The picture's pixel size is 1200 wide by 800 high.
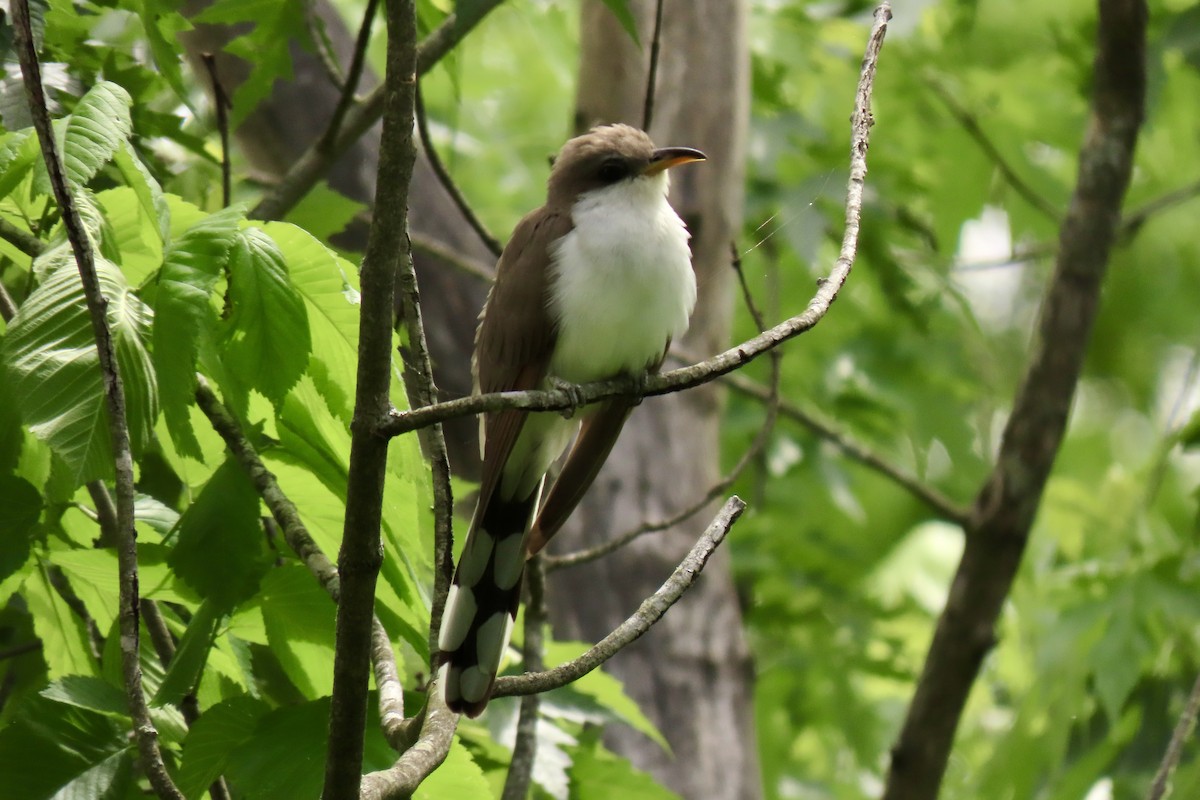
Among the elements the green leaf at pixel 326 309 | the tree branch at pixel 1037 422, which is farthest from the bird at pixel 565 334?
the tree branch at pixel 1037 422

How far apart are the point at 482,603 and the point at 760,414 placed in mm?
3976

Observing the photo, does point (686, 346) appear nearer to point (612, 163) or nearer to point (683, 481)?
point (683, 481)

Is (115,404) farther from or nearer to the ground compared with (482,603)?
nearer to the ground

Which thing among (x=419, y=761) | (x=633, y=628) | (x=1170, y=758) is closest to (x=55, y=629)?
(x=419, y=761)

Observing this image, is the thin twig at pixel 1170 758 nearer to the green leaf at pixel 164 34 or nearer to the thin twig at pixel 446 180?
the thin twig at pixel 446 180

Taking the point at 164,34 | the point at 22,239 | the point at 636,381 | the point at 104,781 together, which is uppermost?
the point at 164,34

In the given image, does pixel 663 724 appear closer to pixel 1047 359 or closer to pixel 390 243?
pixel 1047 359

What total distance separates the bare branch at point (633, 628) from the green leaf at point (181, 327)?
0.65 metres

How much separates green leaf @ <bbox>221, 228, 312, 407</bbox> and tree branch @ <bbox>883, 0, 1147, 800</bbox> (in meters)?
3.26

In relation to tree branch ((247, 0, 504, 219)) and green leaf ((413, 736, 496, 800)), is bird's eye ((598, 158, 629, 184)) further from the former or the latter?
green leaf ((413, 736, 496, 800))

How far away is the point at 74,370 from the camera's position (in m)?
1.85

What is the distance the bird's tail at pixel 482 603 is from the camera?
7.35 ft

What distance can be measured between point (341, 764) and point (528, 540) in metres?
1.05

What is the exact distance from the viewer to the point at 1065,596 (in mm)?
5363
